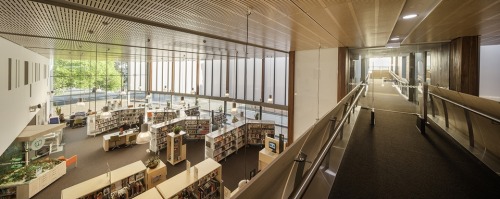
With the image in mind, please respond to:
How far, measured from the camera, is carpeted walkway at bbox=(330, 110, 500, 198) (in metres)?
1.98

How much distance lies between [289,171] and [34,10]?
4.63m

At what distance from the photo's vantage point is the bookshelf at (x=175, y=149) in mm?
9102

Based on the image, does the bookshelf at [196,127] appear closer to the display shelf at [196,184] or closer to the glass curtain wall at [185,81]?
the glass curtain wall at [185,81]

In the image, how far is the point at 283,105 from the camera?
10914 millimetres

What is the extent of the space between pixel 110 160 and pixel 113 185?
4290mm

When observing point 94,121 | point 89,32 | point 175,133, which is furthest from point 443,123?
point 94,121

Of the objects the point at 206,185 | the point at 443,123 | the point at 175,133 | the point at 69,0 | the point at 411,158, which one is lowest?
the point at 206,185

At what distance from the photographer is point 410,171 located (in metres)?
2.42

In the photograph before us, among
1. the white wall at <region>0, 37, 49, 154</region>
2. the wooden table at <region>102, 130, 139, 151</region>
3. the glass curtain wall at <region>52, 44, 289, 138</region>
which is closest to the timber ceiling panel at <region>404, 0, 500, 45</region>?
the glass curtain wall at <region>52, 44, 289, 138</region>

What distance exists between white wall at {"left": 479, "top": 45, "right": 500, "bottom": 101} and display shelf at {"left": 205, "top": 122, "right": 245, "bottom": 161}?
33.3 feet

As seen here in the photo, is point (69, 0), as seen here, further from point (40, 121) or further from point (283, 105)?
point (40, 121)

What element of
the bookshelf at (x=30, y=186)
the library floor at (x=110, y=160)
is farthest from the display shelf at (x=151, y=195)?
the bookshelf at (x=30, y=186)

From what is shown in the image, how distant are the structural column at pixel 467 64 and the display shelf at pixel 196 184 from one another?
708cm

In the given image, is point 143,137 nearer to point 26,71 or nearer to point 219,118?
point 26,71
